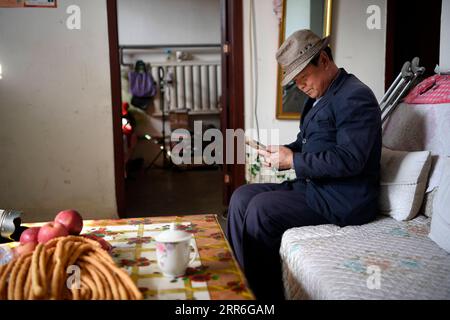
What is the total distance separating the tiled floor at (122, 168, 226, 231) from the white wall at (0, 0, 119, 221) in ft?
1.59

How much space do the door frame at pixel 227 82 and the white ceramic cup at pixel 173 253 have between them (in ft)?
6.93

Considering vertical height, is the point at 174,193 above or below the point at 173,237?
below

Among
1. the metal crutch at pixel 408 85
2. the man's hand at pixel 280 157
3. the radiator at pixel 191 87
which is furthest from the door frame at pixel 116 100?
the radiator at pixel 191 87

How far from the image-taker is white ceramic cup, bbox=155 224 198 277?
1055 millimetres

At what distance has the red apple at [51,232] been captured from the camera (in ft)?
4.01

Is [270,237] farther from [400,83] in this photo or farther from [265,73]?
[265,73]

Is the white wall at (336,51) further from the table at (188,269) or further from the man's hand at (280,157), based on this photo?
the table at (188,269)

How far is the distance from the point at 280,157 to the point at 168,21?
174 inches

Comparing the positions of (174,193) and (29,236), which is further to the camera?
(174,193)

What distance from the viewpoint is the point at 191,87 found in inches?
226

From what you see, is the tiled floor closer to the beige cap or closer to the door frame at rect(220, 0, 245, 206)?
the door frame at rect(220, 0, 245, 206)

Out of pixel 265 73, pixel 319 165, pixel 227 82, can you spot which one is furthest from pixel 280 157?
pixel 227 82
